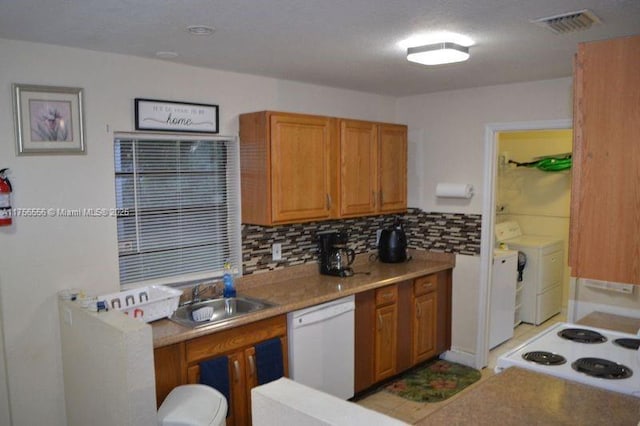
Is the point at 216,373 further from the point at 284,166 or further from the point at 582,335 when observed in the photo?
the point at 582,335

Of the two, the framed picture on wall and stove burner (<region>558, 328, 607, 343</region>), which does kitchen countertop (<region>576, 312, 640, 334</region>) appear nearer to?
stove burner (<region>558, 328, 607, 343</region>)

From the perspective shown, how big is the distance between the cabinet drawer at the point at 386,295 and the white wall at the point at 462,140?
79 centimetres

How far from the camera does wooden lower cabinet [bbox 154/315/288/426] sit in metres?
2.53

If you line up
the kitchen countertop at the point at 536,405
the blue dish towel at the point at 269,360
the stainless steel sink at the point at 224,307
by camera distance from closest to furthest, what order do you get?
the kitchen countertop at the point at 536,405
the blue dish towel at the point at 269,360
the stainless steel sink at the point at 224,307

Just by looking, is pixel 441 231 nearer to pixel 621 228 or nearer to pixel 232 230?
pixel 232 230

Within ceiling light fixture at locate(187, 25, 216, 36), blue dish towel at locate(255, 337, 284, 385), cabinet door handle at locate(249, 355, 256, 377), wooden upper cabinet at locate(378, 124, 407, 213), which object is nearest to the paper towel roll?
wooden upper cabinet at locate(378, 124, 407, 213)

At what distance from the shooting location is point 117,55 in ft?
9.20

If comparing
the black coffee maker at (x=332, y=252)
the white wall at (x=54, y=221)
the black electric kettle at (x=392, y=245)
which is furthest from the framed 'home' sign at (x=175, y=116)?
the black electric kettle at (x=392, y=245)

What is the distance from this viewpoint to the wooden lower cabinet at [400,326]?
3.61m

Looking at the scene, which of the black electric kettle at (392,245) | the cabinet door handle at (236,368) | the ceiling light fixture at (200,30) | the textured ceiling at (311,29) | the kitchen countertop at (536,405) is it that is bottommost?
the cabinet door handle at (236,368)

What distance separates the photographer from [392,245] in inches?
170

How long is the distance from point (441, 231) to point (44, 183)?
3105mm

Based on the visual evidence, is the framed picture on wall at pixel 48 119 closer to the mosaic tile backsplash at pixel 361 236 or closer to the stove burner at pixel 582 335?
the mosaic tile backsplash at pixel 361 236

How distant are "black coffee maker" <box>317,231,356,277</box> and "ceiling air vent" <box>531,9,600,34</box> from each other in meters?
2.14
